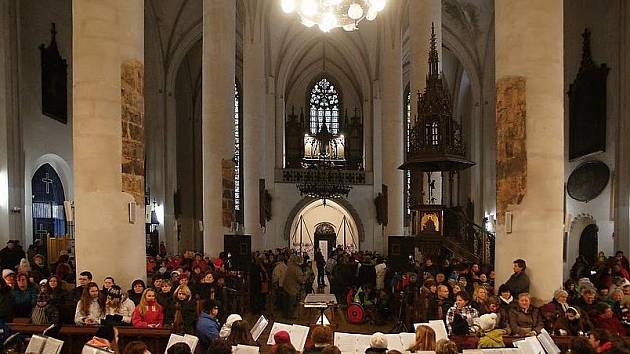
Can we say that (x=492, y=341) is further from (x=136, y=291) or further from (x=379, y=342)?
(x=136, y=291)

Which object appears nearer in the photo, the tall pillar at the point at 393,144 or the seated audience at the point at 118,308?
the seated audience at the point at 118,308

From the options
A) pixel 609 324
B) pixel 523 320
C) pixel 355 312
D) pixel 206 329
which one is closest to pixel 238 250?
pixel 355 312

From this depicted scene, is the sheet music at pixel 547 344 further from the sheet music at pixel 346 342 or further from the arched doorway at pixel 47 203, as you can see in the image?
the arched doorway at pixel 47 203

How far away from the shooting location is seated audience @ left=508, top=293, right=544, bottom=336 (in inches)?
321

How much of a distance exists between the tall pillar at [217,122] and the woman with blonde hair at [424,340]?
10275 millimetres

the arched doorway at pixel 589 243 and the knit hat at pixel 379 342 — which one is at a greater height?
the knit hat at pixel 379 342

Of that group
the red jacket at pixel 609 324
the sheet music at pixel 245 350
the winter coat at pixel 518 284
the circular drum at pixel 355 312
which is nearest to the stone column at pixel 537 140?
the winter coat at pixel 518 284

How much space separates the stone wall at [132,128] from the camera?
32.4 ft

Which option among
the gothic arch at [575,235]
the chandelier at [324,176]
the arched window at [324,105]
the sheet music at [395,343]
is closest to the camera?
the sheet music at [395,343]

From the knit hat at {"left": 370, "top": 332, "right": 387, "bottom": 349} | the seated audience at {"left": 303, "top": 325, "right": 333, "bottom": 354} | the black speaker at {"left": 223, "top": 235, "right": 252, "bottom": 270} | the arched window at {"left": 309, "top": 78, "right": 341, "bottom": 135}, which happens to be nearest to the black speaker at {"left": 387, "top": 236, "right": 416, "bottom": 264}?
the black speaker at {"left": 223, "top": 235, "right": 252, "bottom": 270}

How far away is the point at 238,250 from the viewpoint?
15.4 metres

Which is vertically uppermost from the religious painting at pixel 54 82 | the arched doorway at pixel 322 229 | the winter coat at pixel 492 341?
the religious painting at pixel 54 82

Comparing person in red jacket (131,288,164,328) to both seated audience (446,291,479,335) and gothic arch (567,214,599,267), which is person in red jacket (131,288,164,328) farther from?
gothic arch (567,214,599,267)

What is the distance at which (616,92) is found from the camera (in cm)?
1877
